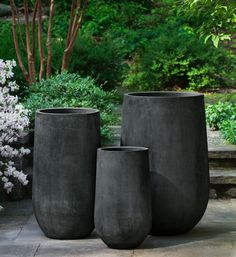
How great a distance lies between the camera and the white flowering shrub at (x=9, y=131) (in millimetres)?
7164

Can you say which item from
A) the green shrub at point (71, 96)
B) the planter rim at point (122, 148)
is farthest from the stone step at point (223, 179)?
the planter rim at point (122, 148)

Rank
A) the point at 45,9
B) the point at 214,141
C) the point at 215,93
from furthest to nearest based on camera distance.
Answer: the point at 45,9, the point at 215,93, the point at 214,141

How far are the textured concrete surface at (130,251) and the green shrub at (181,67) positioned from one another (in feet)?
20.0

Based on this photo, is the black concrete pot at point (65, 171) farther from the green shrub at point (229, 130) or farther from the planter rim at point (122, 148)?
the green shrub at point (229, 130)

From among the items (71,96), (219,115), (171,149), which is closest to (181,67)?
(219,115)

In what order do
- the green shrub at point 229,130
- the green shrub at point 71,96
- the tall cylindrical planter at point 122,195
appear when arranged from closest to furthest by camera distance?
the tall cylindrical planter at point 122,195, the green shrub at point 229,130, the green shrub at point 71,96

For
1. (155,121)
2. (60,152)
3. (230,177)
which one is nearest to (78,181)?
(60,152)

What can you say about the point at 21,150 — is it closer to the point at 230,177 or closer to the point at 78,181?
the point at 78,181

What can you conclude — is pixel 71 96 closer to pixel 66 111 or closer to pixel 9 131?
pixel 9 131

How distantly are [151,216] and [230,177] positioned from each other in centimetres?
171

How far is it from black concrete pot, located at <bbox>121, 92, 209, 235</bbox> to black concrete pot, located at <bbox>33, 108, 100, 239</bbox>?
0.36m

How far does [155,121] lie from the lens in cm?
622

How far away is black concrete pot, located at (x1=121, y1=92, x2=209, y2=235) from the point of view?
245 inches

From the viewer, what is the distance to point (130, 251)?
5988 mm
